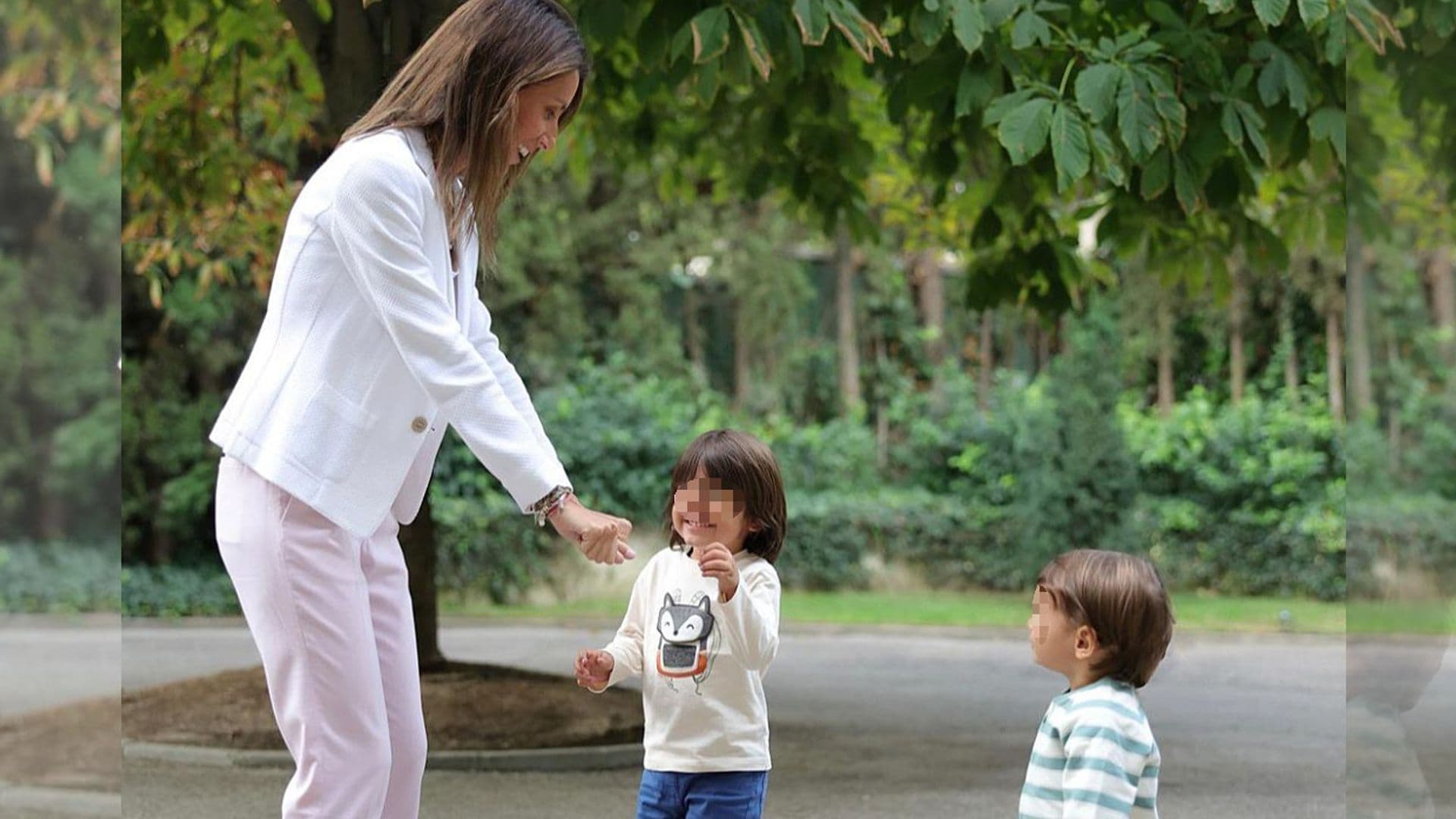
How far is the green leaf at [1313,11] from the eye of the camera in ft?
17.9

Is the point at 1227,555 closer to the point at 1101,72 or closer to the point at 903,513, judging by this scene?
the point at 903,513

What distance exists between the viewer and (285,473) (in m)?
2.83

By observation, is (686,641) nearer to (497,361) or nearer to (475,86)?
(497,361)

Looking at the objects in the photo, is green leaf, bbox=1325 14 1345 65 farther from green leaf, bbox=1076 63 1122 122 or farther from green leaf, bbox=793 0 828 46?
green leaf, bbox=793 0 828 46

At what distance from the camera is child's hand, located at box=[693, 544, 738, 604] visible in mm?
3193

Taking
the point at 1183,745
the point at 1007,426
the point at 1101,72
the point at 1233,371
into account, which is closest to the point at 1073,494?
the point at 1007,426

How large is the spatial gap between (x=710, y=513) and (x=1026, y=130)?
2.48 metres

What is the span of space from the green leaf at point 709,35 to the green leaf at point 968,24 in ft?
2.68

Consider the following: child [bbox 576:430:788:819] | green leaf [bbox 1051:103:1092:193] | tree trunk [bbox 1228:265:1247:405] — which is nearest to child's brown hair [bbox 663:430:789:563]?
child [bbox 576:430:788:819]

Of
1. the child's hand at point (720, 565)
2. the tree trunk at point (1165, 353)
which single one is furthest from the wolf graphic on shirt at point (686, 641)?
the tree trunk at point (1165, 353)

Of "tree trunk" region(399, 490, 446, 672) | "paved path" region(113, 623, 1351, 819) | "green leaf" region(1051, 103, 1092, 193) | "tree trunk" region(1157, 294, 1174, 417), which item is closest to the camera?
"green leaf" region(1051, 103, 1092, 193)

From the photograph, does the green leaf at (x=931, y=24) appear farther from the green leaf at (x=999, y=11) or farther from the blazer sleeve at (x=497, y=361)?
the blazer sleeve at (x=497, y=361)

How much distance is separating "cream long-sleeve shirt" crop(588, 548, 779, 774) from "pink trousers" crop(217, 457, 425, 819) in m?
0.62

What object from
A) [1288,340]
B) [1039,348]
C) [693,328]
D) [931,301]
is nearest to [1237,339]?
[1288,340]
